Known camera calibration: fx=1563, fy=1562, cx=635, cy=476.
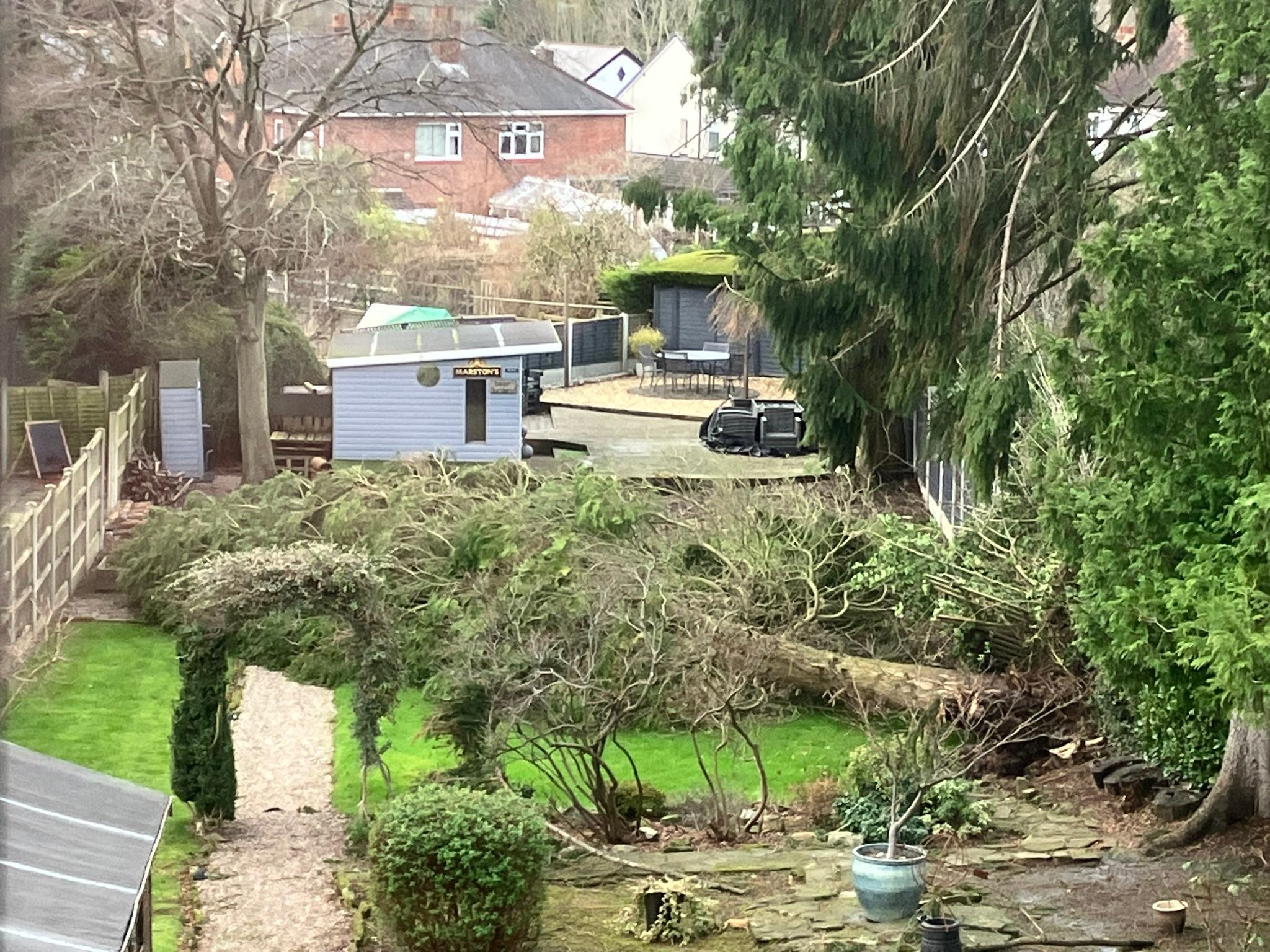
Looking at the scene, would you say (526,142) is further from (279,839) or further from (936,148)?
(279,839)

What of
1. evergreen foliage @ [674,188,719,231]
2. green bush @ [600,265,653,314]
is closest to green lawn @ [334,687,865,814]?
evergreen foliage @ [674,188,719,231]

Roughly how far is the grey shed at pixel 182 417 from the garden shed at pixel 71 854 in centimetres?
1851

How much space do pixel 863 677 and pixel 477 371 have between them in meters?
11.3

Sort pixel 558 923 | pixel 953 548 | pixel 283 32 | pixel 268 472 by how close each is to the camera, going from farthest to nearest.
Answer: pixel 283 32, pixel 268 472, pixel 953 548, pixel 558 923

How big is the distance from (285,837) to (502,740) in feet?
7.11

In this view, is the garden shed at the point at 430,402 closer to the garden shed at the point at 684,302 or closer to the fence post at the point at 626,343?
the fence post at the point at 626,343

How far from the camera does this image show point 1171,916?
9.36 metres

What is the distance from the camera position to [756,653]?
13672 millimetres

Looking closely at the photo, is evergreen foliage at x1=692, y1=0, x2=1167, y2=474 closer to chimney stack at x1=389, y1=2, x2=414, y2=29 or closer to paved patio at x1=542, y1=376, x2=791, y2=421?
paved patio at x1=542, y1=376, x2=791, y2=421

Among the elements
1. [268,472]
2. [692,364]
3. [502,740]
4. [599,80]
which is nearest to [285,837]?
[502,740]

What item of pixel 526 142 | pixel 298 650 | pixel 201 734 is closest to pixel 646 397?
pixel 298 650

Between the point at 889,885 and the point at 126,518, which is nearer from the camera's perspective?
the point at 889,885

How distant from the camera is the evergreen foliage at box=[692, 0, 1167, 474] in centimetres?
1243

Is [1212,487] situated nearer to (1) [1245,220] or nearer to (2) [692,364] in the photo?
(1) [1245,220]
